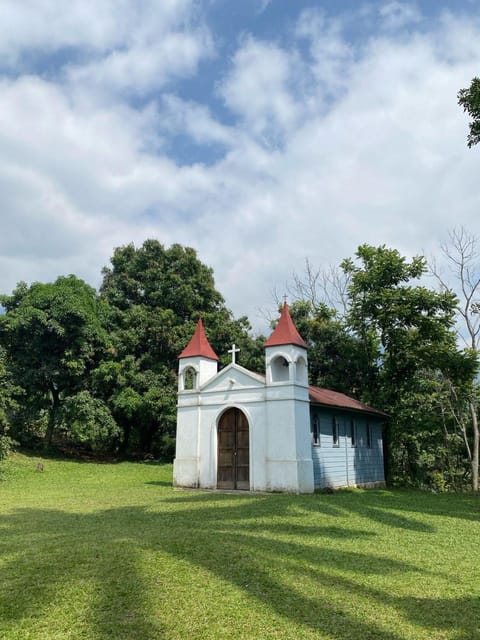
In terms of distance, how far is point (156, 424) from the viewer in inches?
1193

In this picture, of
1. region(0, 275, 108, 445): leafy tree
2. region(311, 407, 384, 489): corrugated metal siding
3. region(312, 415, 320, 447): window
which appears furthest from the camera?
region(0, 275, 108, 445): leafy tree

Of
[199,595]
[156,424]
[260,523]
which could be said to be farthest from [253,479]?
[156,424]

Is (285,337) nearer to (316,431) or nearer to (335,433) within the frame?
(316,431)

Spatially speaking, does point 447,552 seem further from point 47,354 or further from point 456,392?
point 47,354

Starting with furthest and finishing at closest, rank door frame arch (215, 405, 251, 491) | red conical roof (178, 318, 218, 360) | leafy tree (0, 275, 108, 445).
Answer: leafy tree (0, 275, 108, 445), red conical roof (178, 318, 218, 360), door frame arch (215, 405, 251, 491)

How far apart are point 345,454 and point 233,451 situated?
5.05 meters

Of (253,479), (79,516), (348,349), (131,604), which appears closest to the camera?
(131,604)

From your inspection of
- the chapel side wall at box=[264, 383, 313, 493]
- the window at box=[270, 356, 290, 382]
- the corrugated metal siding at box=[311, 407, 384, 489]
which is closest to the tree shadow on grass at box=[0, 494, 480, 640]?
the chapel side wall at box=[264, 383, 313, 493]

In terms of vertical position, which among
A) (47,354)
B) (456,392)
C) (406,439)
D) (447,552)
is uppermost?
(47,354)

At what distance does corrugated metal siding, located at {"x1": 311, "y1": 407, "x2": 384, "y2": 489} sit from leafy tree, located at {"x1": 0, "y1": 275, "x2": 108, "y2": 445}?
44.9 ft

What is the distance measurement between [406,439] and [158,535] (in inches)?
756

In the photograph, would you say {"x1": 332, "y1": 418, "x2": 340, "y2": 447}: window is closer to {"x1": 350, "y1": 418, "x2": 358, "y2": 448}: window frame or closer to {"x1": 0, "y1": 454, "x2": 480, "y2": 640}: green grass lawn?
{"x1": 350, "y1": 418, "x2": 358, "y2": 448}: window frame

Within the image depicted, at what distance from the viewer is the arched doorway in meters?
16.8

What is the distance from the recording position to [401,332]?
23781mm
